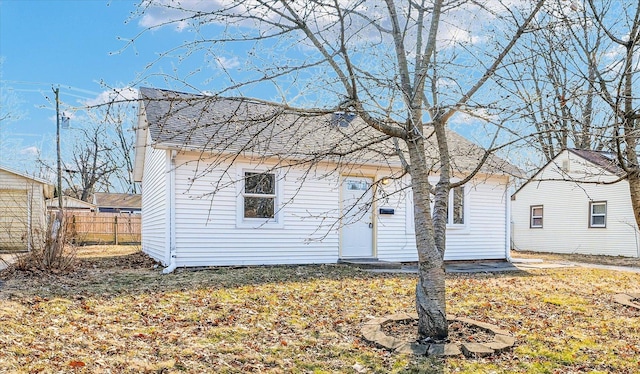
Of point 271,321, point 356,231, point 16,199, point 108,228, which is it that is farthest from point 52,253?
point 108,228

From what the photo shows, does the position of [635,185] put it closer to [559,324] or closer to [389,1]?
[559,324]

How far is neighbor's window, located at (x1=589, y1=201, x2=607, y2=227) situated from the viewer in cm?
1800

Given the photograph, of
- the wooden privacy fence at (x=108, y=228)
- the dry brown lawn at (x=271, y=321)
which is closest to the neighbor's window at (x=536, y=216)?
the dry brown lawn at (x=271, y=321)

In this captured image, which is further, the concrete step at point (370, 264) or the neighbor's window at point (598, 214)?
the neighbor's window at point (598, 214)

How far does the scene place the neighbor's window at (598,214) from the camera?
18.0 m

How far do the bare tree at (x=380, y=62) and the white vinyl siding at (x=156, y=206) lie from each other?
5.53 metres

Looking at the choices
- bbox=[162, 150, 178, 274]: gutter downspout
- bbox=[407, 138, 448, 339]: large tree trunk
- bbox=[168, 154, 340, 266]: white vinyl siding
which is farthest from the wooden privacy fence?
bbox=[407, 138, 448, 339]: large tree trunk

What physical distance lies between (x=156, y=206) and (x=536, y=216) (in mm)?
16854

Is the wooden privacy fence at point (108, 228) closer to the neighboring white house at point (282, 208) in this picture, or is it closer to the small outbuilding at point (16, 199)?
the small outbuilding at point (16, 199)

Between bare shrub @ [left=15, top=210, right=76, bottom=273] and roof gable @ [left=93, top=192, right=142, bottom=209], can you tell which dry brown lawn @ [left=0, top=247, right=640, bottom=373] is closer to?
Result: bare shrub @ [left=15, top=210, right=76, bottom=273]

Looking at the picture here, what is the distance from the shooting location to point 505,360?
410cm

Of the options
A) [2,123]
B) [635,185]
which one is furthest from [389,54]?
[2,123]

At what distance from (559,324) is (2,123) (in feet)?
83.4

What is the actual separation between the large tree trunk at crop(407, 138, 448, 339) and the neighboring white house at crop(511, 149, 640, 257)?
506 inches
